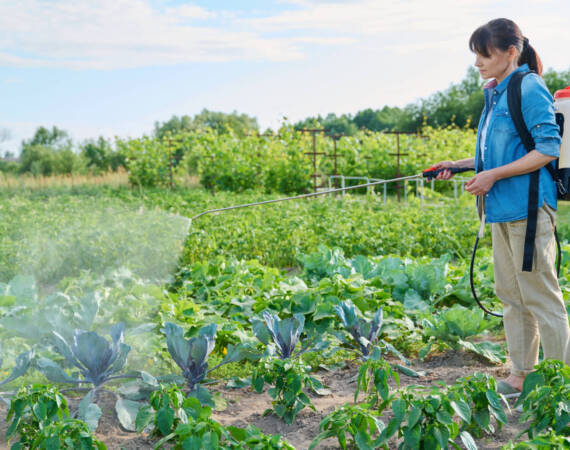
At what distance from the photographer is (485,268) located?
15.5ft

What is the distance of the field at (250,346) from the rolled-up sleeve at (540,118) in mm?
862

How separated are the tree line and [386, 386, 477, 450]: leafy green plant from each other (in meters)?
13.2

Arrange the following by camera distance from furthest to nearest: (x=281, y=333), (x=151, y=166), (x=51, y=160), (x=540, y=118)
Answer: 1. (x=51, y=160)
2. (x=151, y=166)
3. (x=281, y=333)
4. (x=540, y=118)

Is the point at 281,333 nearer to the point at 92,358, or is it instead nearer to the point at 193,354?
the point at 193,354

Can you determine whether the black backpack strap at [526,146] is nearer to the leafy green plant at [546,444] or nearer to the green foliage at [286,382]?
the leafy green plant at [546,444]

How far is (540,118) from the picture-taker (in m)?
2.37

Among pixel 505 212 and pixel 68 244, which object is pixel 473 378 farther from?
pixel 68 244

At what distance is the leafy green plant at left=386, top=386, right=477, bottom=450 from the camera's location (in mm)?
1898

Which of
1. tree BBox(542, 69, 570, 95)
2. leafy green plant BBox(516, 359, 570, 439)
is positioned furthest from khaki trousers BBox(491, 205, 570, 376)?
tree BBox(542, 69, 570, 95)

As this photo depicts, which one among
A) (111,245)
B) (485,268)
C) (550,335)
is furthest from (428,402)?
(111,245)

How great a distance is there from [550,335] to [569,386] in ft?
1.85

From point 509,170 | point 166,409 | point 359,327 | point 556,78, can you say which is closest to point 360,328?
point 359,327

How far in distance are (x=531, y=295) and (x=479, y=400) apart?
0.64 meters

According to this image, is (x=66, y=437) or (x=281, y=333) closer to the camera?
(x=66, y=437)
